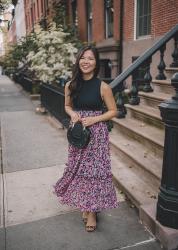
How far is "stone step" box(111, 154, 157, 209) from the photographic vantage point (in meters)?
3.97

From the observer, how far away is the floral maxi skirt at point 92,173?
3.37 meters

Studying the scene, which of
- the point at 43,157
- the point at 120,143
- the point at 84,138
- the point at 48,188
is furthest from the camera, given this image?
the point at 43,157

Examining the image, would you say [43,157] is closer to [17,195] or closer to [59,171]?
[59,171]

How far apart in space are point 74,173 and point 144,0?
24.6 ft

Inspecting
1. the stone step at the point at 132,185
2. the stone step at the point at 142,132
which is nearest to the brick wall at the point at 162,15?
the stone step at the point at 142,132

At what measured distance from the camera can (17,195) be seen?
448 centimetres

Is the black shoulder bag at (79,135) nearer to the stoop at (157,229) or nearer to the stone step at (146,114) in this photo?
the stoop at (157,229)

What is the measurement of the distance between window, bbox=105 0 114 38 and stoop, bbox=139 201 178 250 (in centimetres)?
937

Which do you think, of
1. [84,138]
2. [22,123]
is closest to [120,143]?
[84,138]

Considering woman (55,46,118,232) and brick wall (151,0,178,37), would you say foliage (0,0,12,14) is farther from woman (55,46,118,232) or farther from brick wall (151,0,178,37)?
woman (55,46,118,232)

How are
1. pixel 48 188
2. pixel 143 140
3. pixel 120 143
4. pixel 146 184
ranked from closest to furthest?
pixel 146 184
pixel 48 188
pixel 143 140
pixel 120 143

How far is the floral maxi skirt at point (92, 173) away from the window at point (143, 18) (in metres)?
6.80

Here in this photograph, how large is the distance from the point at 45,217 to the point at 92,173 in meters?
0.95

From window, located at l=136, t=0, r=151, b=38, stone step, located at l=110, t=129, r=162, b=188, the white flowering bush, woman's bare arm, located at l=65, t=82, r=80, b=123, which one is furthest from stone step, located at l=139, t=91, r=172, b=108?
the white flowering bush
